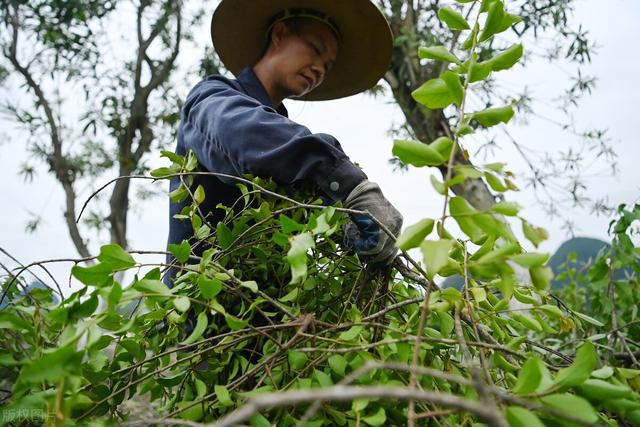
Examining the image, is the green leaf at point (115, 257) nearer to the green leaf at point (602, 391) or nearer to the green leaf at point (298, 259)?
the green leaf at point (298, 259)

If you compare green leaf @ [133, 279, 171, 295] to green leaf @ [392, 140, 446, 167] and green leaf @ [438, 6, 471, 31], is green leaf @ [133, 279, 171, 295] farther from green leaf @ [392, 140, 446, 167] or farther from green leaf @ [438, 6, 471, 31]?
green leaf @ [438, 6, 471, 31]

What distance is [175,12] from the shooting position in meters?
6.38

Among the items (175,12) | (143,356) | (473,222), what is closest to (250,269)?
(143,356)

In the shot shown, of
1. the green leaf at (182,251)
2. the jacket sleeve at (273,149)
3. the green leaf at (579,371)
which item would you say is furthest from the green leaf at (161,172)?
the green leaf at (579,371)

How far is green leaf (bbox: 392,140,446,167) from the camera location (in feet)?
1.16

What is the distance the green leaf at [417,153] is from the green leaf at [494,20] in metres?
0.17

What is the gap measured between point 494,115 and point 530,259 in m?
0.14

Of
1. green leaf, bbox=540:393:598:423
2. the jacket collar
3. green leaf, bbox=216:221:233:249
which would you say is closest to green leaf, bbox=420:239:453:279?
green leaf, bbox=540:393:598:423

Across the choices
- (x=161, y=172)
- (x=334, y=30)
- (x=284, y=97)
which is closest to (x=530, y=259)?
(x=161, y=172)

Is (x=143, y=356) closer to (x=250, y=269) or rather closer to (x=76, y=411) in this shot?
(x=76, y=411)

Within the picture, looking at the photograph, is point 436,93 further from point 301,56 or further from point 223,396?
point 301,56

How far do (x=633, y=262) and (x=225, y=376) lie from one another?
96cm

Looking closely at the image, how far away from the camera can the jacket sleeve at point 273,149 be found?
0.72 meters

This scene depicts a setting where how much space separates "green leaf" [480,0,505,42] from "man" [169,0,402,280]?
272 mm
